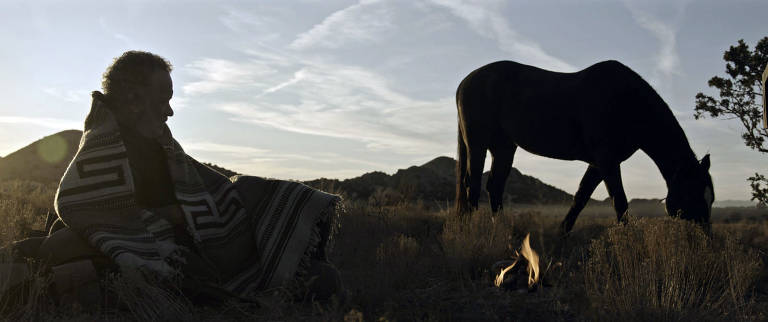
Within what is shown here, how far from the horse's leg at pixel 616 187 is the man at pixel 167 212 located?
452 cm

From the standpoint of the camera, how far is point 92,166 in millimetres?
3881

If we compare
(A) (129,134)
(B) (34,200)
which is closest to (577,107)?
(A) (129,134)

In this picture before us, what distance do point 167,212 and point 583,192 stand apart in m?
6.12

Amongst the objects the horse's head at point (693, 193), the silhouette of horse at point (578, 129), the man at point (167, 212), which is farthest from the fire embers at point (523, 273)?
the silhouette of horse at point (578, 129)

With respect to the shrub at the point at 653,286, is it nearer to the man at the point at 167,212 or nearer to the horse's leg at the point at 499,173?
the man at the point at 167,212

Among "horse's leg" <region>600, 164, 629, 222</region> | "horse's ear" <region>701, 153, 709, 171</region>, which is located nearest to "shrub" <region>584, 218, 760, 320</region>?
Result: "horse's ear" <region>701, 153, 709, 171</region>

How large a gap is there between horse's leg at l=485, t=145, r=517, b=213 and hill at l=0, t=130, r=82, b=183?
67.9 feet

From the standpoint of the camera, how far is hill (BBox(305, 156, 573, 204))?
85.8 feet

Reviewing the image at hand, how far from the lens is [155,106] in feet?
13.3

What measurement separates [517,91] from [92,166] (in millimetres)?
6754

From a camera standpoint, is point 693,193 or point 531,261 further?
point 693,193

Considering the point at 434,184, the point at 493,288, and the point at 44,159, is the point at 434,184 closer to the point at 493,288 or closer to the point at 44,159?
the point at 44,159

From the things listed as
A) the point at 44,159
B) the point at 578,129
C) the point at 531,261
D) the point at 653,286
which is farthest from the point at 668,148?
→ the point at 44,159

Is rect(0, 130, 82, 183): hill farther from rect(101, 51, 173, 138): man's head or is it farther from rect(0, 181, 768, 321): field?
rect(101, 51, 173, 138): man's head
